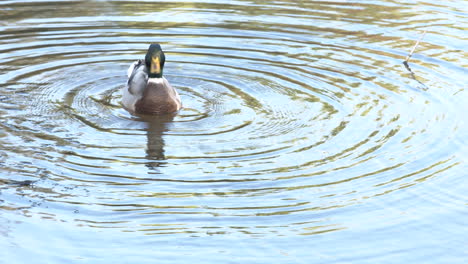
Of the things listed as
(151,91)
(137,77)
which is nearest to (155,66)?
(137,77)

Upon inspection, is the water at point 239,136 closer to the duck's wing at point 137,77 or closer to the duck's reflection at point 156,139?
the duck's reflection at point 156,139

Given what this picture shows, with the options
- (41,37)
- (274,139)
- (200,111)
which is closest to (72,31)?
(41,37)

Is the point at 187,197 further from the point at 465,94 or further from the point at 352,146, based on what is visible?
the point at 465,94

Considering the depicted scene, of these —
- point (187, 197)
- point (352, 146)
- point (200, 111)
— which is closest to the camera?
point (187, 197)

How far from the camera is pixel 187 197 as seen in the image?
9.02 m

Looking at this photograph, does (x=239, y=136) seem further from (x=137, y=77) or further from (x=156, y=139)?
(x=137, y=77)

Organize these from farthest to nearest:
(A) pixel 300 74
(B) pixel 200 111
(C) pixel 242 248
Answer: (A) pixel 300 74
(B) pixel 200 111
(C) pixel 242 248

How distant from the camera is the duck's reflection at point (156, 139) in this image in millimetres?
10078

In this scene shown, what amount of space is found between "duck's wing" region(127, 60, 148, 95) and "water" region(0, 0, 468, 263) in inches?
14.2

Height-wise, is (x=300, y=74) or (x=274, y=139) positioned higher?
(x=300, y=74)

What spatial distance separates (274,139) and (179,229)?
2779 mm

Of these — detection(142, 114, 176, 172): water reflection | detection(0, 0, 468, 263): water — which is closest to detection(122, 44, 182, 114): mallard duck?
detection(142, 114, 176, 172): water reflection

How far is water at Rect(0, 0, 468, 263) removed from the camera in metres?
8.20

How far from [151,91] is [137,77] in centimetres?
48
